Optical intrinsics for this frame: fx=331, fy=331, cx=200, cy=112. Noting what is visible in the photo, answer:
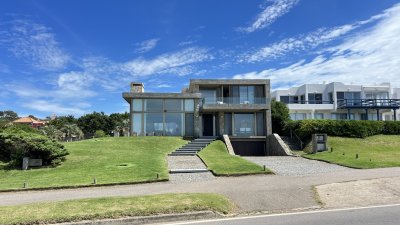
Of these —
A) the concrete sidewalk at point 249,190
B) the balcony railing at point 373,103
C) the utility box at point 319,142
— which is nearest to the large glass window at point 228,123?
the utility box at point 319,142

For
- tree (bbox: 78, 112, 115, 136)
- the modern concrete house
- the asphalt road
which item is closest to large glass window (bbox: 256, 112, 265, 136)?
the modern concrete house

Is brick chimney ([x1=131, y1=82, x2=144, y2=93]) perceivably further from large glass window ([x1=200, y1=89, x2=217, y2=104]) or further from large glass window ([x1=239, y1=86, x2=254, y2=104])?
large glass window ([x1=239, y1=86, x2=254, y2=104])

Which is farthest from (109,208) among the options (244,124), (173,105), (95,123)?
(95,123)

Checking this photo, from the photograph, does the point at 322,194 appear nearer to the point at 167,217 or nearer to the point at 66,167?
the point at 167,217

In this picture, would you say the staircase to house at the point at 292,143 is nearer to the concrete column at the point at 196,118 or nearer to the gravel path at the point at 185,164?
the concrete column at the point at 196,118

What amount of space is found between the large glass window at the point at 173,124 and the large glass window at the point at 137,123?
2.54 meters

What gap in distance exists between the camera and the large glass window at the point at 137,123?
32469 millimetres

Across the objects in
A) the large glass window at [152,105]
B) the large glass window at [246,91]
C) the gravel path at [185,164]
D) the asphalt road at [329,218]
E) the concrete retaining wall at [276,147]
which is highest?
the large glass window at [246,91]

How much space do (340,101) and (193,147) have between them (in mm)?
28773

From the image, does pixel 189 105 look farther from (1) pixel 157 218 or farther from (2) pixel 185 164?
(1) pixel 157 218

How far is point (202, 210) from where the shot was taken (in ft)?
28.7

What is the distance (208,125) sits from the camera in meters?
34.4

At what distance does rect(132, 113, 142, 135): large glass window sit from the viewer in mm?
32469

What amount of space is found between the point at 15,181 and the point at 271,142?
72.2 feet
